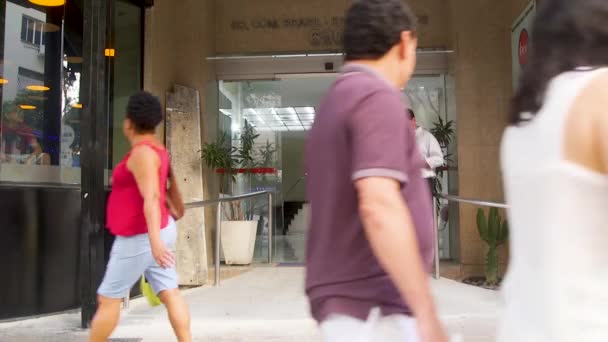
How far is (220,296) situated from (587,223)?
5.31 meters

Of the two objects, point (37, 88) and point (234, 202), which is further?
point (234, 202)

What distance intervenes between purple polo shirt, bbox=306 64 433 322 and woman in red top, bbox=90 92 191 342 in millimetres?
1768

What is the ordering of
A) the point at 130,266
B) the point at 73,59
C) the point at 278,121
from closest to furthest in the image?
the point at 130,266 → the point at 73,59 → the point at 278,121

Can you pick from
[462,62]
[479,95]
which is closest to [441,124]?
[479,95]

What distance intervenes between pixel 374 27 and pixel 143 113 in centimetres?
205

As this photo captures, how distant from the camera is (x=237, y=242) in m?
8.48

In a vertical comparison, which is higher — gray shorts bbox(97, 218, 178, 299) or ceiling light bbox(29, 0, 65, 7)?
ceiling light bbox(29, 0, 65, 7)

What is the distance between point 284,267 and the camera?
7934 mm

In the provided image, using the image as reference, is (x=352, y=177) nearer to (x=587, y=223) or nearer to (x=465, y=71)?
(x=587, y=223)

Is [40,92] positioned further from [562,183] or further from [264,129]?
[562,183]

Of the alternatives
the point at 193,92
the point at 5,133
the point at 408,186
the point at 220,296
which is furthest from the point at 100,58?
the point at 408,186

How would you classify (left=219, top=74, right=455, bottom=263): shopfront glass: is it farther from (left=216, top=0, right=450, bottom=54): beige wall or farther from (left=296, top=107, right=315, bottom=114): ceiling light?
(left=296, top=107, right=315, bottom=114): ceiling light

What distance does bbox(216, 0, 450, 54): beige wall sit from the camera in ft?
29.9

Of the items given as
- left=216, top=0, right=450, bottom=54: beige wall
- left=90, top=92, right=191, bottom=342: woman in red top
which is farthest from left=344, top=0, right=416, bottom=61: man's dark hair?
left=216, top=0, right=450, bottom=54: beige wall
